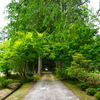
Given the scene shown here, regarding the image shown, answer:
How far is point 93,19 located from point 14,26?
9.25m

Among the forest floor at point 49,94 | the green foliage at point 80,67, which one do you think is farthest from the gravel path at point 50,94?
the green foliage at point 80,67

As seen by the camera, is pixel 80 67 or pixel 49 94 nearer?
pixel 49 94

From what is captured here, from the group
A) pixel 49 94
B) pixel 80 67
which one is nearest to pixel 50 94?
pixel 49 94

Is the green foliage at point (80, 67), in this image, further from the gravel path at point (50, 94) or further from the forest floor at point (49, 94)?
the gravel path at point (50, 94)

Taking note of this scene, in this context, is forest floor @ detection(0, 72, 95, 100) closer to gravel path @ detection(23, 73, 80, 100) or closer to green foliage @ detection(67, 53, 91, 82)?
gravel path @ detection(23, 73, 80, 100)

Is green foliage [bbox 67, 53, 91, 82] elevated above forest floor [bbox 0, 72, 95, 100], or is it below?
above

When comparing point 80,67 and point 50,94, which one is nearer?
point 50,94

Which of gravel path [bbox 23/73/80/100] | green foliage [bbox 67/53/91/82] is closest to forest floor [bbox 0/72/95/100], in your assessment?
gravel path [bbox 23/73/80/100]

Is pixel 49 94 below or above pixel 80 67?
below

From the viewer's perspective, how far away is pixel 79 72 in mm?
11461

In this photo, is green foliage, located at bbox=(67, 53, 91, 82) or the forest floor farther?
green foliage, located at bbox=(67, 53, 91, 82)

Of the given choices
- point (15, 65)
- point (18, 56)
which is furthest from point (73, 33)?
point (15, 65)

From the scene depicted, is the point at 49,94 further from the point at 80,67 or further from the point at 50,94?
the point at 80,67

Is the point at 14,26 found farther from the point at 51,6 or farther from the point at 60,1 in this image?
the point at 60,1
